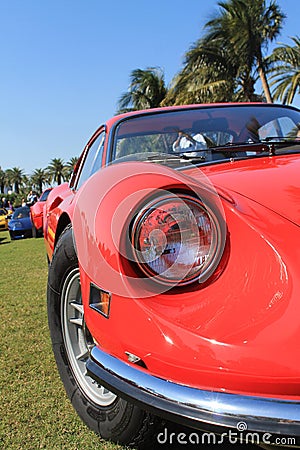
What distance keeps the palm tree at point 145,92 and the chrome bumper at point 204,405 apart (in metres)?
23.2

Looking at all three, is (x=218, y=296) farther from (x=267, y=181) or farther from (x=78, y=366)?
(x=78, y=366)

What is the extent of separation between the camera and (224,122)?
2.71 m

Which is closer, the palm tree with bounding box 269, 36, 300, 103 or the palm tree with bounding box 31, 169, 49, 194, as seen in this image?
the palm tree with bounding box 269, 36, 300, 103

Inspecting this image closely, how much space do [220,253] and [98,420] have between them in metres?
0.96

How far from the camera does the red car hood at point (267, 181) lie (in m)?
1.42

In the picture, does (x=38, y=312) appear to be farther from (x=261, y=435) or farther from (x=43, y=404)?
(x=261, y=435)

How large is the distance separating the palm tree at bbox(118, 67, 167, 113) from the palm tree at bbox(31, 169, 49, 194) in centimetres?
5860

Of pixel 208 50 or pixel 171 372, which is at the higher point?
pixel 208 50

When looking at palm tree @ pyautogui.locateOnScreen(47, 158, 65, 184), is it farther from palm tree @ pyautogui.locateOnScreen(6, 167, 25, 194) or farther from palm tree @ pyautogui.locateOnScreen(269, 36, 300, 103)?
palm tree @ pyautogui.locateOnScreen(269, 36, 300, 103)

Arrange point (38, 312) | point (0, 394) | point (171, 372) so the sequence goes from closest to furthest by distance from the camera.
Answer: point (171, 372) → point (0, 394) → point (38, 312)

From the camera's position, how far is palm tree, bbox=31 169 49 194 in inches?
3211

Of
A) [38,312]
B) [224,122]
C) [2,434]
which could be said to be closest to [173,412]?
[2,434]

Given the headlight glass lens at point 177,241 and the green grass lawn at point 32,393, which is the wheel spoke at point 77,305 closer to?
the green grass lawn at point 32,393

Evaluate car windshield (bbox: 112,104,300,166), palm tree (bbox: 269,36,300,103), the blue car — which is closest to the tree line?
palm tree (bbox: 269,36,300,103)
